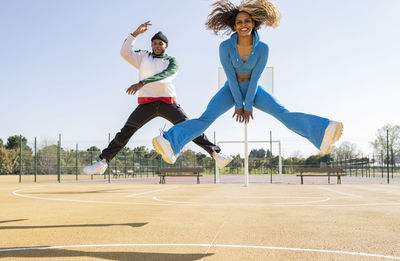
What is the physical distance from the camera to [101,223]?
3980mm

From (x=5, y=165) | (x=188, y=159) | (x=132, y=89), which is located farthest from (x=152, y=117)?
(x=5, y=165)

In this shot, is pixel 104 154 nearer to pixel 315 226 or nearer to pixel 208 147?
pixel 208 147

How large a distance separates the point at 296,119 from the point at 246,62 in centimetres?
82

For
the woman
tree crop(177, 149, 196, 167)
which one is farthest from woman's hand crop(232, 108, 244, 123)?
tree crop(177, 149, 196, 167)

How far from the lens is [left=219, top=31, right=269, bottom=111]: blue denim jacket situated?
3605mm

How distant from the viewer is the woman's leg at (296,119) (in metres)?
3.30

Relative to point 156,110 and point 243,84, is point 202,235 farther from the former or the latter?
point 156,110

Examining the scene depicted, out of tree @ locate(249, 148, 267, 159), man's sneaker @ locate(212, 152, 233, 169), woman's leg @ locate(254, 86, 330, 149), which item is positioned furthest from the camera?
tree @ locate(249, 148, 267, 159)

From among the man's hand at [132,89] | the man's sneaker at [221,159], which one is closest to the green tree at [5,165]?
the man's sneaker at [221,159]

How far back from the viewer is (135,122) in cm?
460

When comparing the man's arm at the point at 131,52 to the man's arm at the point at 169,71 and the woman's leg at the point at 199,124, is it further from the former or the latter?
the woman's leg at the point at 199,124

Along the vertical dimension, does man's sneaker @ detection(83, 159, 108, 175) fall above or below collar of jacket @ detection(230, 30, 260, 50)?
below

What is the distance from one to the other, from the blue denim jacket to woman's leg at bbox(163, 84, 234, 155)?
0.17m

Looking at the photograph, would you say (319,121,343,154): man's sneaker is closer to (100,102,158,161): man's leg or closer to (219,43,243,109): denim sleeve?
(219,43,243,109): denim sleeve
